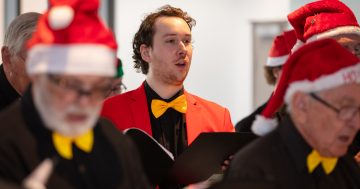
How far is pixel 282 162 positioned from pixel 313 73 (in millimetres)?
364

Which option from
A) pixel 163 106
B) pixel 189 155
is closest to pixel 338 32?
pixel 163 106

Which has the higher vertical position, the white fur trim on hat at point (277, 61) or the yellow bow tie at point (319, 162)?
the yellow bow tie at point (319, 162)

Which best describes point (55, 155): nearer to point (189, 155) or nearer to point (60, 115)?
point (60, 115)

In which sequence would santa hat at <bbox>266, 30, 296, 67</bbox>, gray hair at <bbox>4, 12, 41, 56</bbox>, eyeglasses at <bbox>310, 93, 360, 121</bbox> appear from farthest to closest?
santa hat at <bbox>266, 30, 296, 67</bbox> → gray hair at <bbox>4, 12, 41, 56</bbox> → eyeglasses at <bbox>310, 93, 360, 121</bbox>

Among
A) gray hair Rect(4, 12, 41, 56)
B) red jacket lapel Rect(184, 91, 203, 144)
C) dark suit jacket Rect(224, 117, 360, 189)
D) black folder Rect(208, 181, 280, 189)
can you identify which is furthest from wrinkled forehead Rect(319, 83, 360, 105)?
gray hair Rect(4, 12, 41, 56)

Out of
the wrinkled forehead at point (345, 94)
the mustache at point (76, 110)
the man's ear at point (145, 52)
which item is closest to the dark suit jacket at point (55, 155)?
the mustache at point (76, 110)

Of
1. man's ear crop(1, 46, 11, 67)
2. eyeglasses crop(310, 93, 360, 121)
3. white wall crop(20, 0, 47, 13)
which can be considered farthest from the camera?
white wall crop(20, 0, 47, 13)

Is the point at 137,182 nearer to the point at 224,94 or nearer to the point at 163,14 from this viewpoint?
the point at 163,14

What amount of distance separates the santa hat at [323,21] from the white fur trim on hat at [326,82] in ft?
4.28

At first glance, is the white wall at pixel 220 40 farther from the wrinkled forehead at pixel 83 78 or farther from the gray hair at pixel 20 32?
the wrinkled forehead at pixel 83 78

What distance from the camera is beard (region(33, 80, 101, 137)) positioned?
2.81m

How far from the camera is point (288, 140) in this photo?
3.43 m

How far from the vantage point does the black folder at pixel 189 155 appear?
4.00 meters

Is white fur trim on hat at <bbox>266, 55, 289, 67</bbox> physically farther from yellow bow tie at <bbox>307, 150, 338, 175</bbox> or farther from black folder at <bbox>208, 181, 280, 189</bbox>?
black folder at <bbox>208, 181, 280, 189</bbox>
